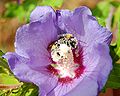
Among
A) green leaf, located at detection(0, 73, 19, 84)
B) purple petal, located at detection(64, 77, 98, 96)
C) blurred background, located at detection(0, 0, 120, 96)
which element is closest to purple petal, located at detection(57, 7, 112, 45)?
purple petal, located at detection(64, 77, 98, 96)

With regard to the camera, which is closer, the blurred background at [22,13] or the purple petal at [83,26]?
the purple petal at [83,26]

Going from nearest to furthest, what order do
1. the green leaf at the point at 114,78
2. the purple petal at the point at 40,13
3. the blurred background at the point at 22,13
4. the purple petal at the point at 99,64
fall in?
the purple petal at the point at 99,64
the purple petal at the point at 40,13
the green leaf at the point at 114,78
the blurred background at the point at 22,13

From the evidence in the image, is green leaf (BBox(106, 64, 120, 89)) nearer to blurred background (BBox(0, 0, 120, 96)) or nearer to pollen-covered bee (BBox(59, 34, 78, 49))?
pollen-covered bee (BBox(59, 34, 78, 49))

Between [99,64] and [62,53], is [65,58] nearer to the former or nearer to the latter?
[62,53]

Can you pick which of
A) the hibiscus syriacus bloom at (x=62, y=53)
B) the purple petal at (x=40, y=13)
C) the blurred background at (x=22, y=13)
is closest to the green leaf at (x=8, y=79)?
the hibiscus syriacus bloom at (x=62, y=53)

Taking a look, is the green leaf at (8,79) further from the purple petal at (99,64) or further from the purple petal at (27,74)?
the purple petal at (99,64)

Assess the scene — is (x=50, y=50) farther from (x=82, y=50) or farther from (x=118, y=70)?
(x=118, y=70)

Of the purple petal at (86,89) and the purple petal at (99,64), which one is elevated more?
the purple petal at (99,64)
